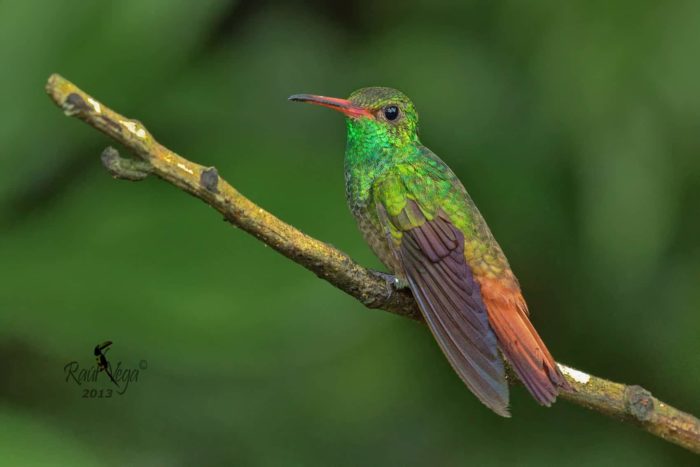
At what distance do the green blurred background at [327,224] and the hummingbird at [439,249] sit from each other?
304 mm

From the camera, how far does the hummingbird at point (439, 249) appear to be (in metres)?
2.26

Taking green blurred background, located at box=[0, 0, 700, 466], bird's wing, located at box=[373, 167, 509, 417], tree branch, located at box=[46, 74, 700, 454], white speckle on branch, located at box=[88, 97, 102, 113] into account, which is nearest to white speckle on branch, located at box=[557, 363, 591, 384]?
tree branch, located at box=[46, 74, 700, 454]

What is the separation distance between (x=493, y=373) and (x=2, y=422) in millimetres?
1276

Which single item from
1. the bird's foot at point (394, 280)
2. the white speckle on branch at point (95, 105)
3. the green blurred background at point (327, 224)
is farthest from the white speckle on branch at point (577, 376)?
the white speckle on branch at point (95, 105)

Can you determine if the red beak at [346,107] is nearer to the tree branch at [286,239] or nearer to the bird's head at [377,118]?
the bird's head at [377,118]

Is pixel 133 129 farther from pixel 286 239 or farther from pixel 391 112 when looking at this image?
pixel 391 112

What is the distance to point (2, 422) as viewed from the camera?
271 centimetres

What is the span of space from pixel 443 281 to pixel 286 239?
0.66m

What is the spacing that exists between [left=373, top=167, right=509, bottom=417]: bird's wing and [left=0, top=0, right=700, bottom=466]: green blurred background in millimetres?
353

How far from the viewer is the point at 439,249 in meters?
2.65

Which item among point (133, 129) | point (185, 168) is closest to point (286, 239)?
point (185, 168)

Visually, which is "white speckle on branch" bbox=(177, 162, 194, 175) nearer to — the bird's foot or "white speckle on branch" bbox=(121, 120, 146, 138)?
"white speckle on branch" bbox=(121, 120, 146, 138)

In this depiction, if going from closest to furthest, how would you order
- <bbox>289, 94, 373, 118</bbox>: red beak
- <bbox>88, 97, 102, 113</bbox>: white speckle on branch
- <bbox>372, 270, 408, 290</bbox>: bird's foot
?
<bbox>88, 97, 102, 113</bbox>: white speckle on branch < <bbox>372, 270, 408, 290</bbox>: bird's foot < <bbox>289, 94, 373, 118</bbox>: red beak

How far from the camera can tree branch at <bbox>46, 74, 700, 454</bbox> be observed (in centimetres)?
172
